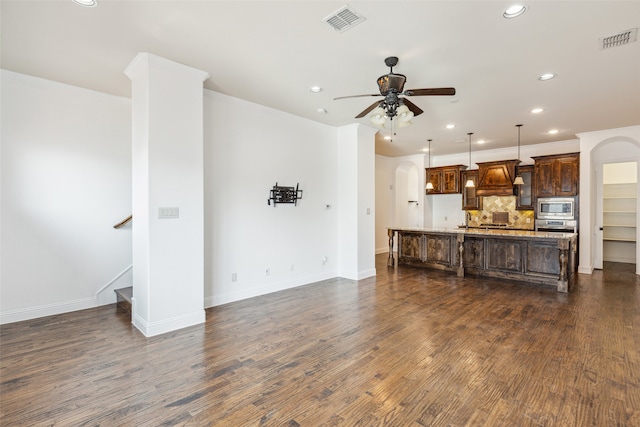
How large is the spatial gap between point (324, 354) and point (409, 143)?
5985 mm

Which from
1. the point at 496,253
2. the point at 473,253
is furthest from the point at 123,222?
the point at 496,253

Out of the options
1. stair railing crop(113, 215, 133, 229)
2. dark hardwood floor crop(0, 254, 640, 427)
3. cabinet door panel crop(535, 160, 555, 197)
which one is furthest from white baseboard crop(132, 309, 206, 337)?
cabinet door panel crop(535, 160, 555, 197)

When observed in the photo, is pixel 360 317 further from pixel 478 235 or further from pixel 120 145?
pixel 120 145

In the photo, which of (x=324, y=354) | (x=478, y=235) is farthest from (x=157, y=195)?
(x=478, y=235)

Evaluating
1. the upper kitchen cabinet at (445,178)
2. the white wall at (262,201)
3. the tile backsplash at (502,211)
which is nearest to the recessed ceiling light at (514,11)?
the white wall at (262,201)

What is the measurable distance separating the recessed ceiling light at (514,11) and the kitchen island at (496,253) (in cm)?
402

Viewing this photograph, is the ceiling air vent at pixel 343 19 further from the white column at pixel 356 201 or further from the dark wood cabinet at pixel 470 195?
the dark wood cabinet at pixel 470 195

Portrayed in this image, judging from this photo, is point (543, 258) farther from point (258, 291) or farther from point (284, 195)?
point (258, 291)

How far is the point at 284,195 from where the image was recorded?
204 inches

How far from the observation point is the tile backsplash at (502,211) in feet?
26.0

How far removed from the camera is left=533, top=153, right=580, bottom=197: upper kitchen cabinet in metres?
6.73

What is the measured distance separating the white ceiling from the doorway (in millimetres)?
4298

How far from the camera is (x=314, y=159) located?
5754 mm

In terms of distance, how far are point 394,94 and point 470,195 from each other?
21.3ft
